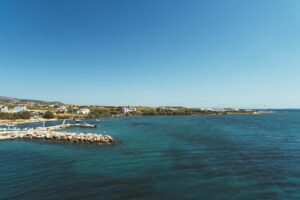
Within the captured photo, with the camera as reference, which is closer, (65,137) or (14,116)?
(65,137)

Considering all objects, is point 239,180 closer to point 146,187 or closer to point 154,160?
point 146,187

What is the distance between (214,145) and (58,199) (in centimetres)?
2934

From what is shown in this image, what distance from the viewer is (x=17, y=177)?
25.8m

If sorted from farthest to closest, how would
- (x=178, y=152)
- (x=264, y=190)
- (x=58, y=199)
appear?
(x=178, y=152) < (x=264, y=190) < (x=58, y=199)

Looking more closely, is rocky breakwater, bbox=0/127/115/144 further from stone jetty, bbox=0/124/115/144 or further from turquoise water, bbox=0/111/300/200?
turquoise water, bbox=0/111/300/200

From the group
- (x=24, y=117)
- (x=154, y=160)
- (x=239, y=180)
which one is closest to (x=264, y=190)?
(x=239, y=180)

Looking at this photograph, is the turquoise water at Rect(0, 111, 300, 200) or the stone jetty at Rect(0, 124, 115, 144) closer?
the turquoise water at Rect(0, 111, 300, 200)

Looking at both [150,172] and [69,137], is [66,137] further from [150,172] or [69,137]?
[150,172]

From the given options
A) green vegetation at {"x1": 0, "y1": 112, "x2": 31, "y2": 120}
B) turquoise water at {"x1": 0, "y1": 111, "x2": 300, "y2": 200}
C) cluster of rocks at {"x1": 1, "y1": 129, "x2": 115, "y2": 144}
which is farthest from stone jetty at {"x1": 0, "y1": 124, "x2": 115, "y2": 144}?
green vegetation at {"x1": 0, "y1": 112, "x2": 31, "y2": 120}

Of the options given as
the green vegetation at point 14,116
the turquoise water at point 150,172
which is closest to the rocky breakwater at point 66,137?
the turquoise water at point 150,172

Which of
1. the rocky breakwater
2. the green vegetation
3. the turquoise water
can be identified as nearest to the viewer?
the turquoise water

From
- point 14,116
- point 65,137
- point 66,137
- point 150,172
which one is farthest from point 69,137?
point 14,116

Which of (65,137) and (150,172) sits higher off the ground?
(65,137)

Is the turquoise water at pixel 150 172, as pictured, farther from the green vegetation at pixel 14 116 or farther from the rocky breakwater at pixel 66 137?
the green vegetation at pixel 14 116
